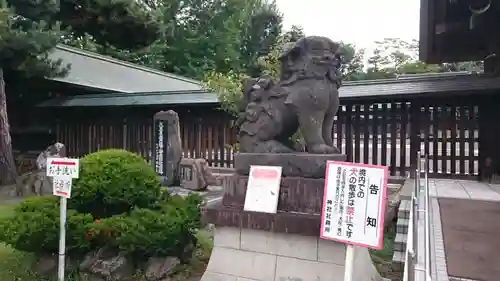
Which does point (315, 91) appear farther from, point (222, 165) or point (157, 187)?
point (222, 165)

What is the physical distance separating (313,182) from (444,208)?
2699mm

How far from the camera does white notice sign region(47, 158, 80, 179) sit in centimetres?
450

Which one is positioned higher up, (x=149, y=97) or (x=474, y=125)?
(x=149, y=97)

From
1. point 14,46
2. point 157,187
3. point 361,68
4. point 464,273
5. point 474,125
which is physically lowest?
point 464,273

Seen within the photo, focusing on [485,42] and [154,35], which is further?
[154,35]

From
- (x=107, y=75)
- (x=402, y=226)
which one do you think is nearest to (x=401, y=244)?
(x=402, y=226)

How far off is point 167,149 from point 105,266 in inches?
197

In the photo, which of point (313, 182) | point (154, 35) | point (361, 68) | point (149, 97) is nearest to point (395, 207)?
point (313, 182)

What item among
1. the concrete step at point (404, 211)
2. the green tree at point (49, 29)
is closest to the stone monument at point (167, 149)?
the green tree at point (49, 29)

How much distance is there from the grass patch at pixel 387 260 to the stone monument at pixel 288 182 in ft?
2.03

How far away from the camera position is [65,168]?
14.9ft

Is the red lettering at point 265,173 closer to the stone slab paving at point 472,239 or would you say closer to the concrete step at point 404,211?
the stone slab paving at point 472,239

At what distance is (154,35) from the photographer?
1209cm

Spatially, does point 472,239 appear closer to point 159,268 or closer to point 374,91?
point 159,268
